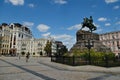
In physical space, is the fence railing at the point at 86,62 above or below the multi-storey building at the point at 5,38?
below

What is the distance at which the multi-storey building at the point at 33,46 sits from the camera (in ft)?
352

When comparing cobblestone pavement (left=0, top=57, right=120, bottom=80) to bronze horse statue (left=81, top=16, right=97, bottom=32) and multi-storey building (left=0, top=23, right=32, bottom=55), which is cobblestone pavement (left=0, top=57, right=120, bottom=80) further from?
multi-storey building (left=0, top=23, right=32, bottom=55)

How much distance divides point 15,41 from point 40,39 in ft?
63.5

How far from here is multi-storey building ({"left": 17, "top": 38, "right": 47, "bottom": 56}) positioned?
107 metres

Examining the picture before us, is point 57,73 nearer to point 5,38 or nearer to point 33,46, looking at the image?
point 5,38

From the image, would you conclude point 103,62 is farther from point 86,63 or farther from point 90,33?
point 90,33

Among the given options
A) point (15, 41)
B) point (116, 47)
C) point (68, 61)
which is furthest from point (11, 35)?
point (68, 61)

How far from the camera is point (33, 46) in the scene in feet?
363

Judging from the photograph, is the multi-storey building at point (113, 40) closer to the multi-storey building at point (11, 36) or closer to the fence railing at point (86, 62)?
the fence railing at point (86, 62)

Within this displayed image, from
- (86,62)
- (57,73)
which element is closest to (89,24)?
(86,62)

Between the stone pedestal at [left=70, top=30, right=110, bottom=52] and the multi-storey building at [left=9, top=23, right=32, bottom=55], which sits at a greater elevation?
the multi-storey building at [left=9, top=23, right=32, bottom=55]

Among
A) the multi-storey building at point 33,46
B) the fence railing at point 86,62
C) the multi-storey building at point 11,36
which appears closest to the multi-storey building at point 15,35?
the multi-storey building at point 11,36

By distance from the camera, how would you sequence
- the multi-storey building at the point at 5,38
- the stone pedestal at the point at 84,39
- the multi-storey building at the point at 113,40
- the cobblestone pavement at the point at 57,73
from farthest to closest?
1. the multi-storey building at the point at 5,38
2. the multi-storey building at the point at 113,40
3. the stone pedestal at the point at 84,39
4. the cobblestone pavement at the point at 57,73

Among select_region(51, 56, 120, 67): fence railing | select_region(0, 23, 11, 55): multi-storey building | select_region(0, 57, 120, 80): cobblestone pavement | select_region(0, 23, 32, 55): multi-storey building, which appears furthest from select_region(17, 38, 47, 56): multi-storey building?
select_region(0, 57, 120, 80): cobblestone pavement
